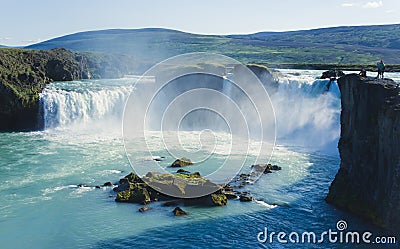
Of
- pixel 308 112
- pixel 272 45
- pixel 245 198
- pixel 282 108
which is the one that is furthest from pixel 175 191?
pixel 272 45

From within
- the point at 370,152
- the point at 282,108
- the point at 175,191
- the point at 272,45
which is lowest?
the point at 175,191

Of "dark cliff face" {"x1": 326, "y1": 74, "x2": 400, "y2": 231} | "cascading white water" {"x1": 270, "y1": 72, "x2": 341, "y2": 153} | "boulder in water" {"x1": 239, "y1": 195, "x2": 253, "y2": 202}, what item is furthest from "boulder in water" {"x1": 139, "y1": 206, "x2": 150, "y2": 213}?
"cascading white water" {"x1": 270, "y1": 72, "x2": 341, "y2": 153}

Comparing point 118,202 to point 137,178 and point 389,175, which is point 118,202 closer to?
point 137,178

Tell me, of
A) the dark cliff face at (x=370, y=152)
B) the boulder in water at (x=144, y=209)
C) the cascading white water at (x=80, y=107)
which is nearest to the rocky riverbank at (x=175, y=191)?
the boulder in water at (x=144, y=209)

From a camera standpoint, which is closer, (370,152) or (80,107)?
(370,152)

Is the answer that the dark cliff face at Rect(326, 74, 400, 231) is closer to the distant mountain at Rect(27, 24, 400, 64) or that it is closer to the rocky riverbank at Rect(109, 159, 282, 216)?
the rocky riverbank at Rect(109, 159, 282, 216)

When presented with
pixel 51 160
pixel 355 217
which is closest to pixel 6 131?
pixel 51 160

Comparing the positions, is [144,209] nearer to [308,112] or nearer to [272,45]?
[308,112]
